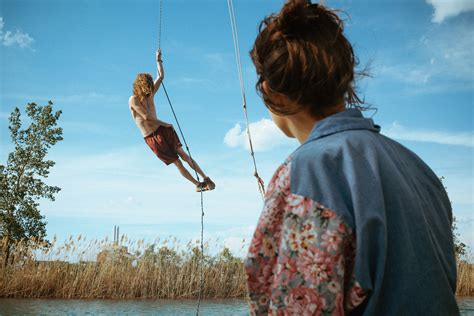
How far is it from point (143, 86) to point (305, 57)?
15.2 feet

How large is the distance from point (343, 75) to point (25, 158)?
11.7 meters

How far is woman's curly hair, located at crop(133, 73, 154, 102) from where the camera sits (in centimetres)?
537

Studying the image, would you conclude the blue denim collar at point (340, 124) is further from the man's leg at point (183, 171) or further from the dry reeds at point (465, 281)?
the dry reeds at point (465, 281)

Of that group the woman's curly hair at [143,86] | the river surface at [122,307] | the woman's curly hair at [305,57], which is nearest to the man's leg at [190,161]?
the woman's curly hair at [143,86]

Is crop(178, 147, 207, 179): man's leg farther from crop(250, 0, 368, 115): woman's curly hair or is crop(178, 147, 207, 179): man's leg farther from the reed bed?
crop(250, 0, 368, 115): woman's curly hair

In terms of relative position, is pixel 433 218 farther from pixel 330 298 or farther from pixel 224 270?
pixel 224 270

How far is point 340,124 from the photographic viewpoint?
904 mm

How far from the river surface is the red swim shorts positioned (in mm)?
1708

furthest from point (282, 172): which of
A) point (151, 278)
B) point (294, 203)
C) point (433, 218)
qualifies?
point (151, 278)

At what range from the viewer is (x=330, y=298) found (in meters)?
0.76

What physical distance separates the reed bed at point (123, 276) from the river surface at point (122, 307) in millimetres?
414

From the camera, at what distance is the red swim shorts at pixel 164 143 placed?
5.56 meters

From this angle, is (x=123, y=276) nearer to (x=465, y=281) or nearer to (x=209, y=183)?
(x=209, y=183)

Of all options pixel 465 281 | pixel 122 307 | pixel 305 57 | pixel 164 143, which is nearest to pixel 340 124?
pixel 305 57
